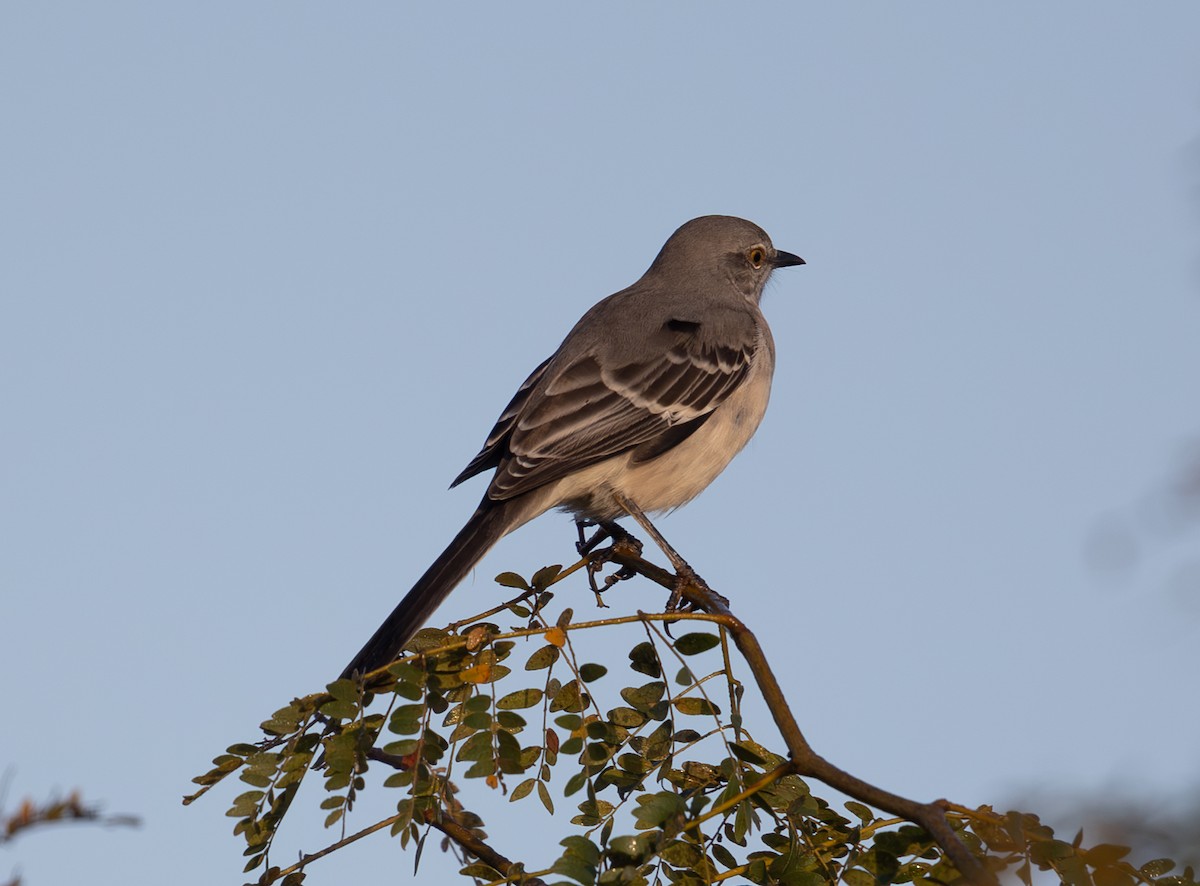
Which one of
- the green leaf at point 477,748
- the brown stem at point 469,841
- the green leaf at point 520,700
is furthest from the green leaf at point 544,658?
the brown stem at point 469,841

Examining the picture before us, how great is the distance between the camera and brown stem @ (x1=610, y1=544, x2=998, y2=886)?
7.93 ft

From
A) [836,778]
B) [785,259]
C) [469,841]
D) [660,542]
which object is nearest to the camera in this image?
[836,778]

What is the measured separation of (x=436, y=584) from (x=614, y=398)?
5.76 feet

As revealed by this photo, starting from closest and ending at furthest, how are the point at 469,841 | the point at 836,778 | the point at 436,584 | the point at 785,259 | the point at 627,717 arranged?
the point at 836,778, the point at 469,841, the point at 627,717, the point at 436,584, the point at 785,259

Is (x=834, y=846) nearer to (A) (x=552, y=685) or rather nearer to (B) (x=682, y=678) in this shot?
(B) (x=682, y=678)

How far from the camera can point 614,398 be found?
647 centimetres

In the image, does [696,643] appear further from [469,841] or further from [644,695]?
[469,841]

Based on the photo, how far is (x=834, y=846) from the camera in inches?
124

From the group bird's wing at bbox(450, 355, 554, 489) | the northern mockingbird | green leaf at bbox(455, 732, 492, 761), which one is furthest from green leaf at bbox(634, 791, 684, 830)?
bird's wing at bbox(450, 355, 554, 489)

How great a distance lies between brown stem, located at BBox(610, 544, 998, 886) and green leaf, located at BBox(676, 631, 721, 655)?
0.17 ft

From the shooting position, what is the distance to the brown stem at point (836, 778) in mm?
2418

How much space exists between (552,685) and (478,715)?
0.25m

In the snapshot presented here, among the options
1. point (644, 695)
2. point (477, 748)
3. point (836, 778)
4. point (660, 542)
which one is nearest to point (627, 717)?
point (644, 695)

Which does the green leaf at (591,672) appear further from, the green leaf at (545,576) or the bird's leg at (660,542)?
the bird's leg at (660,542)
